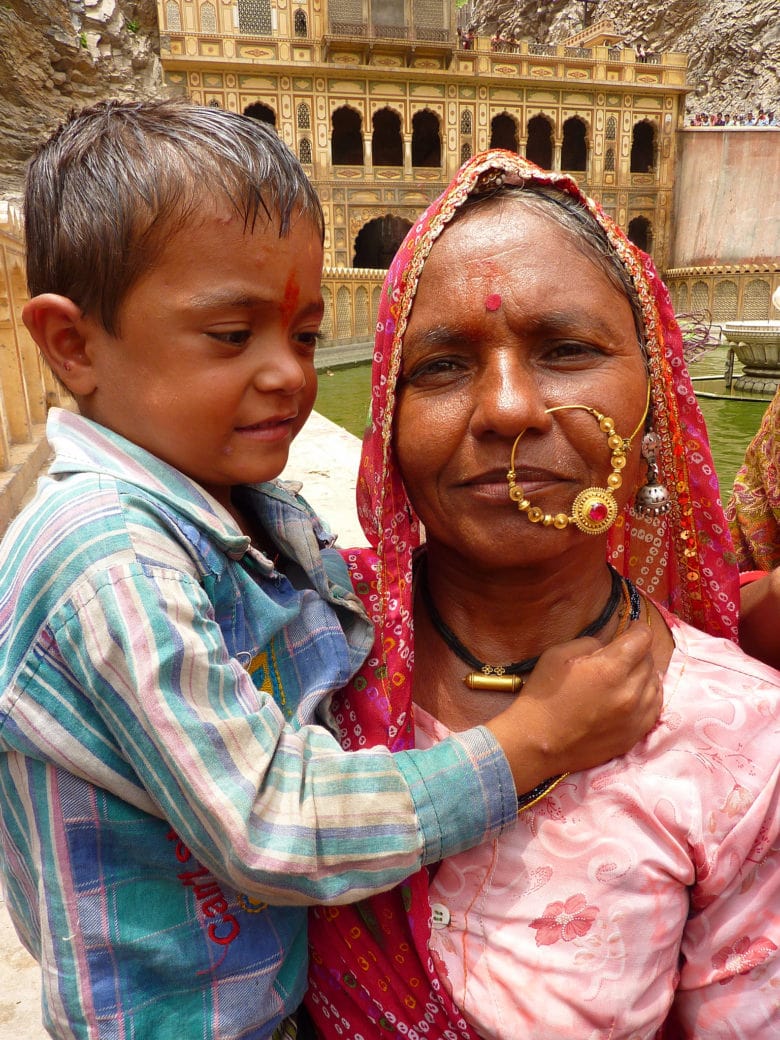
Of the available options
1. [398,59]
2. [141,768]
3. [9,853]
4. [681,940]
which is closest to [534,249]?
[141,768]

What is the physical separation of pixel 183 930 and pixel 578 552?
76 centimetres

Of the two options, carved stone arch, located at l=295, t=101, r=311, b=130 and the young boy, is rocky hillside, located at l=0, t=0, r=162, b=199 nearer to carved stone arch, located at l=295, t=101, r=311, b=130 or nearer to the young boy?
carved stone arch, located at l=295, t=101, r=311, b=130

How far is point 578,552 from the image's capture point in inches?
44.1

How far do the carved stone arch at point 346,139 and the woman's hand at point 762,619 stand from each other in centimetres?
2567

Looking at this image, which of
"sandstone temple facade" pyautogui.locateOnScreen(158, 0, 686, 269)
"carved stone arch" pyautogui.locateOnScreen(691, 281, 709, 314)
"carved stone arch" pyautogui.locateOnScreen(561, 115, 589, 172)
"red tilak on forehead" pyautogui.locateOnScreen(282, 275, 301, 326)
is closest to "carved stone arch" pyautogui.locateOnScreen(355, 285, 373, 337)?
"sandstone temple facade" pyautogui.locateOnScreen(158, 0, 686, 269)

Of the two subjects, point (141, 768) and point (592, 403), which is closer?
point (141, 768)

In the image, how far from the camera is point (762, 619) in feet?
4.43

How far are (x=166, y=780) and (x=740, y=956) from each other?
0.79 meters

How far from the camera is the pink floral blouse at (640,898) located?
3.17ft

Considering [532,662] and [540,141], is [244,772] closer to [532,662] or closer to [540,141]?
[532,662]

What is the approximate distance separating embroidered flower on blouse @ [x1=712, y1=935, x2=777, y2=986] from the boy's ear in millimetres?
1207

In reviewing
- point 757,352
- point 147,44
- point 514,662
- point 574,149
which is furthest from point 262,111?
point 514,662

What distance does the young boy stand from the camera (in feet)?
2.84

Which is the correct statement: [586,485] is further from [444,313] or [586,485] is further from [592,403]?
[444,313]
